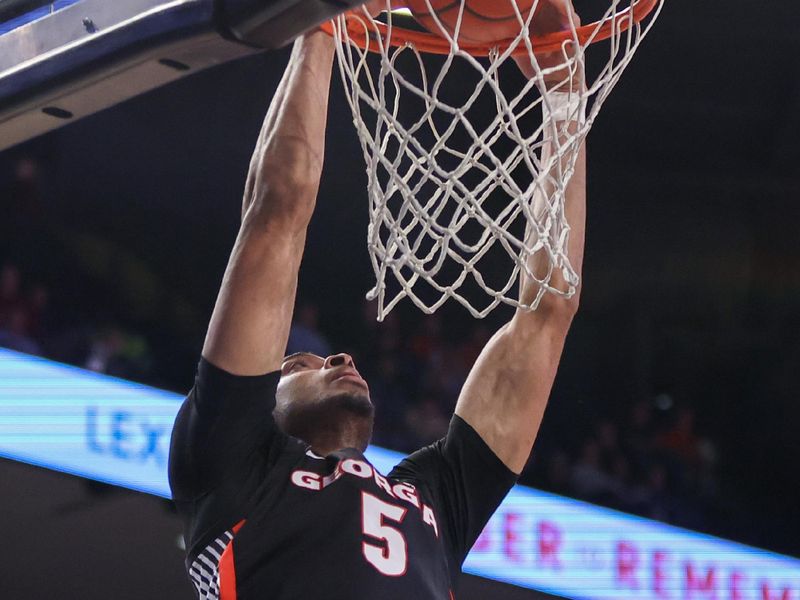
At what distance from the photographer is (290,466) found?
6.08 feet

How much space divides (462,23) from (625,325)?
161 inches

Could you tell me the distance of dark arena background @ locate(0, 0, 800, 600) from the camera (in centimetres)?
502

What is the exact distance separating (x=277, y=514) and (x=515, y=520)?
7.74ft

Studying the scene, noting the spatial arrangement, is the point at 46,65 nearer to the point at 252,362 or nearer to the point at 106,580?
the point at 252,362

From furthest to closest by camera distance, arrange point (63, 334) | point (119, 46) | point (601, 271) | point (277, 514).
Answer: point (601, 271), point (63, 334), point (277, 514), point (119, 46)

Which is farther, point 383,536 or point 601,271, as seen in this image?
point 601,271

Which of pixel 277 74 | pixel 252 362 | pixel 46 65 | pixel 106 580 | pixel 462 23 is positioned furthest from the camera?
pixel 277 74

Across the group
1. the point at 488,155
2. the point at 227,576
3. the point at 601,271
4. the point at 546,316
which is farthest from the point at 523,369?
the point at 601,271

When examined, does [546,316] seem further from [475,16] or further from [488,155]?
[475,16]

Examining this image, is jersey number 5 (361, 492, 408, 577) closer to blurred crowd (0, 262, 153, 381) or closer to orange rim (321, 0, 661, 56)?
orange rim (321, 0, 661, 56)

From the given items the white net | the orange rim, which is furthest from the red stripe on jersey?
the orange rim

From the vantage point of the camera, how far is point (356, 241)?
5.60 m

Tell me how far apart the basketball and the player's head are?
64cm

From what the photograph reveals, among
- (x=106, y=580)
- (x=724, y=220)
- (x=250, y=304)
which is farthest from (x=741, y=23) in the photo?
(x=250, y=304)
